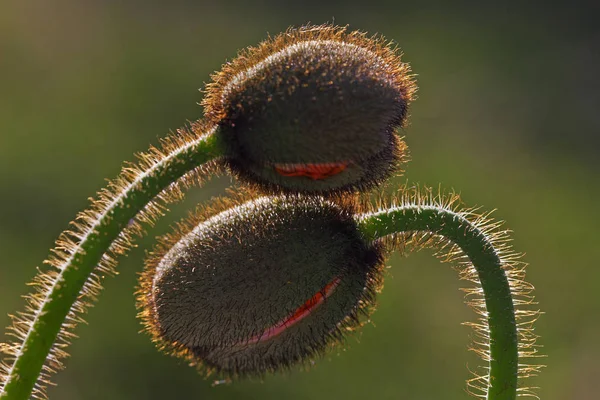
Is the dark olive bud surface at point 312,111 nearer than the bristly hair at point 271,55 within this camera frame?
Yes

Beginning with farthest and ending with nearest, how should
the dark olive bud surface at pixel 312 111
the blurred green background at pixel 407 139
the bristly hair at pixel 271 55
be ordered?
the blurred green background at pixel 407 139, the bristly hair at pixel 271 55, the dark olive bud surface at pixel 312 111

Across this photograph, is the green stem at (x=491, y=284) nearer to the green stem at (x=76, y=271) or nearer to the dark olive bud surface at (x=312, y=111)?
the dark olive bud surface at (x=312, y=111)

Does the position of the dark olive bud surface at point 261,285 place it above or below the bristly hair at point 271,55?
below

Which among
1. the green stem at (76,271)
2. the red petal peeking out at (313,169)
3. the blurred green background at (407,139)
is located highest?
the blurred green background at (407,139)

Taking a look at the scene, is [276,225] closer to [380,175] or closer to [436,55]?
[380,175]

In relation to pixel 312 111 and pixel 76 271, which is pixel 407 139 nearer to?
pixel 312 111

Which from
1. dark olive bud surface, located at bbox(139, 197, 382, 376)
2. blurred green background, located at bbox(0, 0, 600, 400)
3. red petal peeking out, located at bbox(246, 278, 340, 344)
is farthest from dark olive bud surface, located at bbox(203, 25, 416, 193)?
blurred green background, located at bbox(0, 0, 600, 400)

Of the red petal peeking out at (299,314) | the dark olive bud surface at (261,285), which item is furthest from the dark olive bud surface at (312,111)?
the red petal peeking out at (299,314)

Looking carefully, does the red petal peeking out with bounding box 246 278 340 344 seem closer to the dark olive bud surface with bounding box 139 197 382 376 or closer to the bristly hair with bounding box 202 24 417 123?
the dark olive bud surface with bounding box 139 197 382 376

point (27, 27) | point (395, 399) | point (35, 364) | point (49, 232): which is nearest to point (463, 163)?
point (395, 399)
